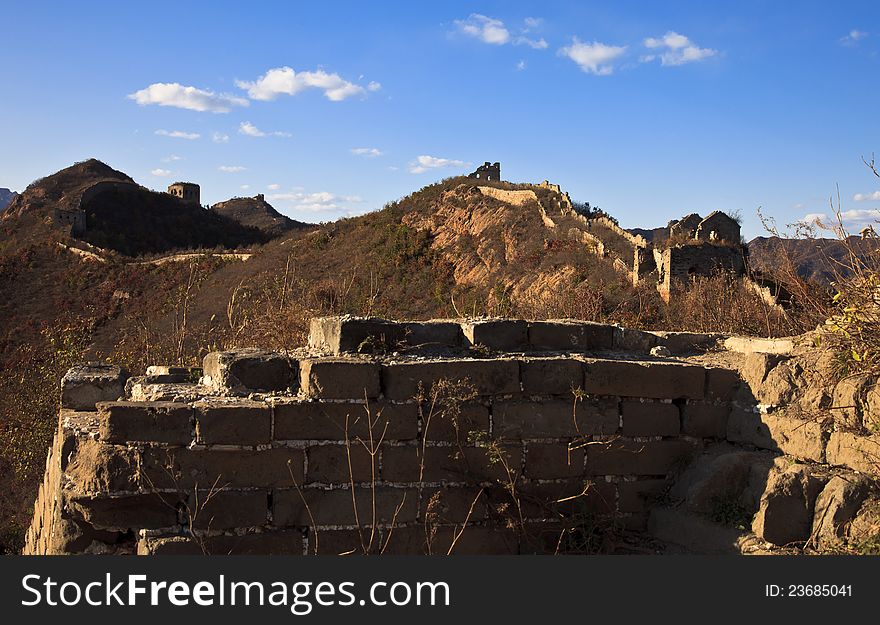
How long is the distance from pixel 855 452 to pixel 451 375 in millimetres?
2389

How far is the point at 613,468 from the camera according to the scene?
16.5ft

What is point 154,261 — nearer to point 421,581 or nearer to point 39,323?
point 39,323

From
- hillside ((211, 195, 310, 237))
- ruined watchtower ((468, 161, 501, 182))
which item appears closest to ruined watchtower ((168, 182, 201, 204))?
hillside ((211, 195, 310, 237))

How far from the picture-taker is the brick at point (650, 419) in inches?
200

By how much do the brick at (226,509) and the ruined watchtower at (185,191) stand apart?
201 feet

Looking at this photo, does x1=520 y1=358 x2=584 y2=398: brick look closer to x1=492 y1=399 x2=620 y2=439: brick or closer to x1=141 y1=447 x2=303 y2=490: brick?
x1=492 y1=399 x2=620 y2=439: brick

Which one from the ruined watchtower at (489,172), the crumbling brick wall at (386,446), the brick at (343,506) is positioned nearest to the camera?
the crumbling brick wall at (386,446)

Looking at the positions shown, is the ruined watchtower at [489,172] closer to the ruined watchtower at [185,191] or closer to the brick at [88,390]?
the ruined watchtower at [185,191]

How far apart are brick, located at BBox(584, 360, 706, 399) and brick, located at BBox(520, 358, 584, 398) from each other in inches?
2.9

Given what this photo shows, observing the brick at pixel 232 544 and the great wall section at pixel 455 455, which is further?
the great wall section at pixel 455 455

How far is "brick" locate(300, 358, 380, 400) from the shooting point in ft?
14.9

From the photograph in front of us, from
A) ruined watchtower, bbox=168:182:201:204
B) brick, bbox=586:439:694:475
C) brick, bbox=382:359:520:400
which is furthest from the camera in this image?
ruined watchtower, bbox=168:182:201:204

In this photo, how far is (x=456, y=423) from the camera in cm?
471

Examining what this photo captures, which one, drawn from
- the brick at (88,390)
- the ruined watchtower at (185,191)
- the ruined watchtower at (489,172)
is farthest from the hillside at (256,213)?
the brick at (88,390)
